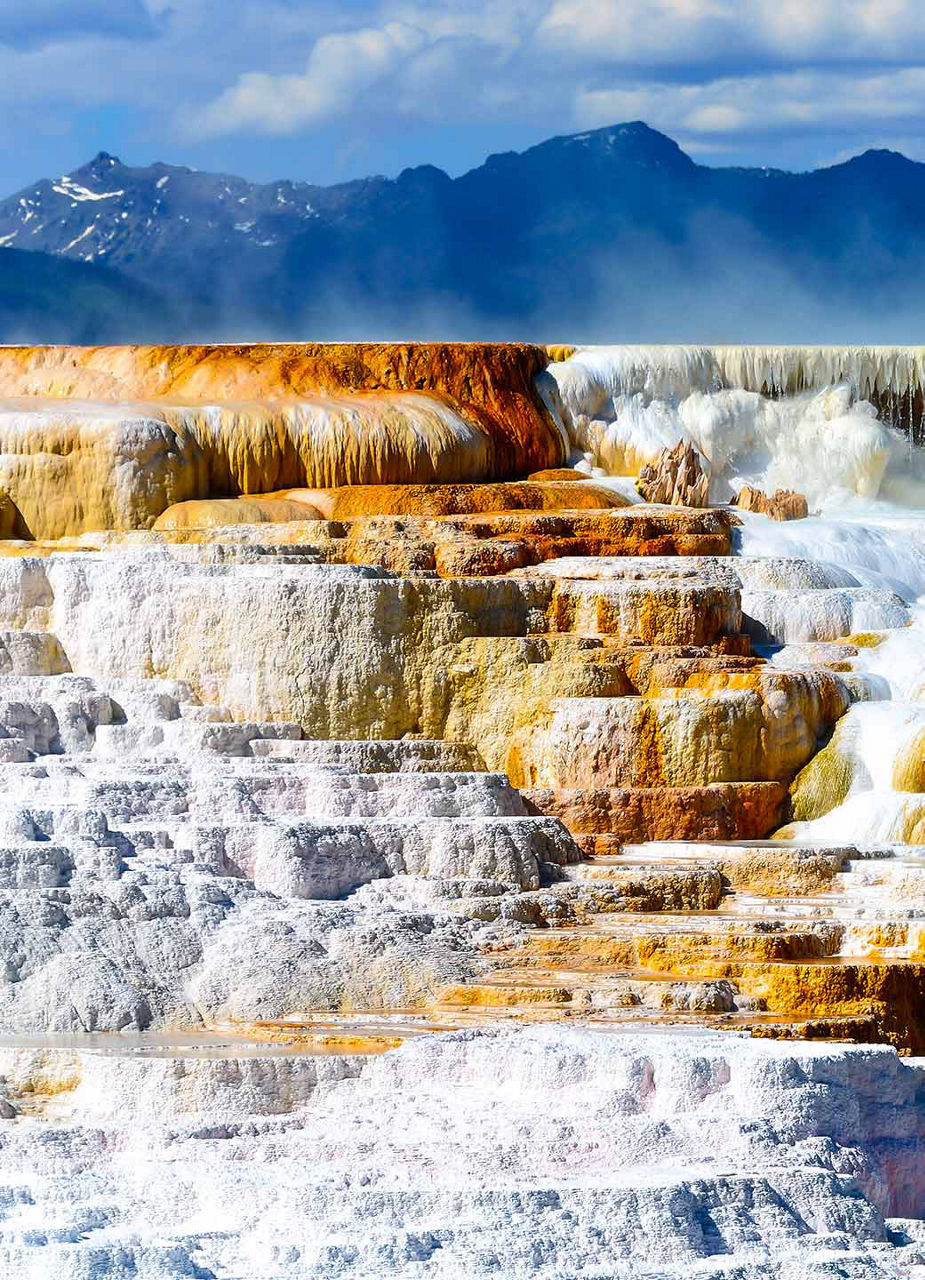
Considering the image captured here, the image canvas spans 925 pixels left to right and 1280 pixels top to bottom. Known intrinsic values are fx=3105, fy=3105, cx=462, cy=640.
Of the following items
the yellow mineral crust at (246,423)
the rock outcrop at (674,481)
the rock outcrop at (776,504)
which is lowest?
the rock outcrop at (776,504)

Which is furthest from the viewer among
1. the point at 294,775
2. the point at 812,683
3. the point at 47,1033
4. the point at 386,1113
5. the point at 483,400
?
the point at 483,400

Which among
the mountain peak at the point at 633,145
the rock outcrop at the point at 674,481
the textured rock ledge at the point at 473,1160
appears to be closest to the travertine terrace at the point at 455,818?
the textured rock ledge at the point at 473,1160

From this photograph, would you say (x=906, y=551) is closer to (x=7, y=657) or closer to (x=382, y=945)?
(x=7, y=657)

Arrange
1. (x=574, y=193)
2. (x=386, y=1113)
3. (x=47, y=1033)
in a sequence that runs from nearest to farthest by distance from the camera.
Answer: (x=386, y=1113) < (x=47, y=1033) < (x=574, y=193)

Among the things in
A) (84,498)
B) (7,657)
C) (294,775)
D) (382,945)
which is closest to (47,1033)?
(382,945)

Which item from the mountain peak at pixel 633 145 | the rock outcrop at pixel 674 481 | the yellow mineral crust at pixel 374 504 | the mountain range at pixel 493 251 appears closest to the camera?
the yellow mineral crust at pixel 374 504

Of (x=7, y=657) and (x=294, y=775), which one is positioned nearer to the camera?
(x=294, y=775)

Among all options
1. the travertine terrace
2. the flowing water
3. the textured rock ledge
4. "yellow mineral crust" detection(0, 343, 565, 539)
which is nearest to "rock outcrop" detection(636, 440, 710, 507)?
the flowing water

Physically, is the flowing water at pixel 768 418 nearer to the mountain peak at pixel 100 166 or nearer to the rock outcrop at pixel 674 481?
the rock outcrop at pixel 674 481
